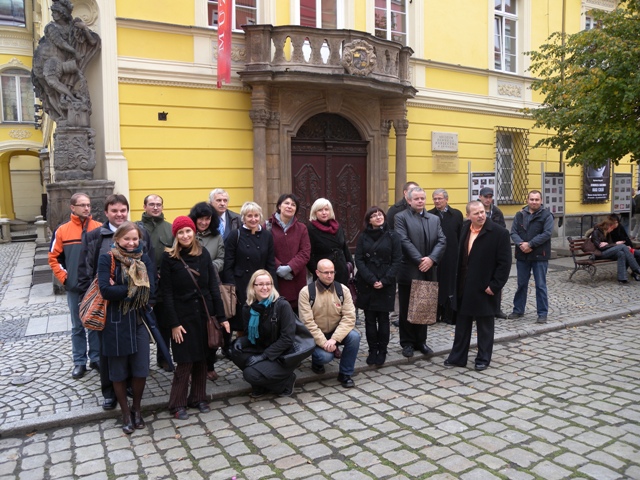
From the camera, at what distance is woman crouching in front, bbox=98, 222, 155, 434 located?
162 inches

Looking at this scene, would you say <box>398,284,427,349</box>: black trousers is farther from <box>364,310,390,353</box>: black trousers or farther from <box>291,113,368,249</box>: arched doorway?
<box>291,113,368,249</box>: arched doorway

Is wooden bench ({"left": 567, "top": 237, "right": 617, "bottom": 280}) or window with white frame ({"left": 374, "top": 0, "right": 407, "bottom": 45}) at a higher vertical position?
window with white frame ({"left": 374, "top": 0, "right": 407, "bottom": 45})

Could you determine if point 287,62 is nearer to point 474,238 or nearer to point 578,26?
point 474,238

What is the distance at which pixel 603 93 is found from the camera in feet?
33.2

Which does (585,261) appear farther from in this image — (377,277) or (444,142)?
(377,277)

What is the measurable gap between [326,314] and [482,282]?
66.8 inches

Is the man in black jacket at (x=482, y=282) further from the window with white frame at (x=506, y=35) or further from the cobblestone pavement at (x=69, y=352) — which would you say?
the window with white frame at (x=506, y=35)

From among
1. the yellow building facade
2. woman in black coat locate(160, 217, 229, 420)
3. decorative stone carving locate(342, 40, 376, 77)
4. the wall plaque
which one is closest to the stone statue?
the yellow building facade

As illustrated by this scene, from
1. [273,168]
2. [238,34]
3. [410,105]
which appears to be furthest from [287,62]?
[410,105]

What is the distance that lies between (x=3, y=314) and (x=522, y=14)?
1526 centimetres

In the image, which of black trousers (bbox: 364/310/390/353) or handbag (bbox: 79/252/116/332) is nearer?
handbag (bbox: 79/252/116/332)

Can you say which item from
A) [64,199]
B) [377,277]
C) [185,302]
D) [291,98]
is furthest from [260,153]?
[185,302]

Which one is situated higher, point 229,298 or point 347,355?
point 229,298

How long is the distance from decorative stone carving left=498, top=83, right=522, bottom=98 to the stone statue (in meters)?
10.7
